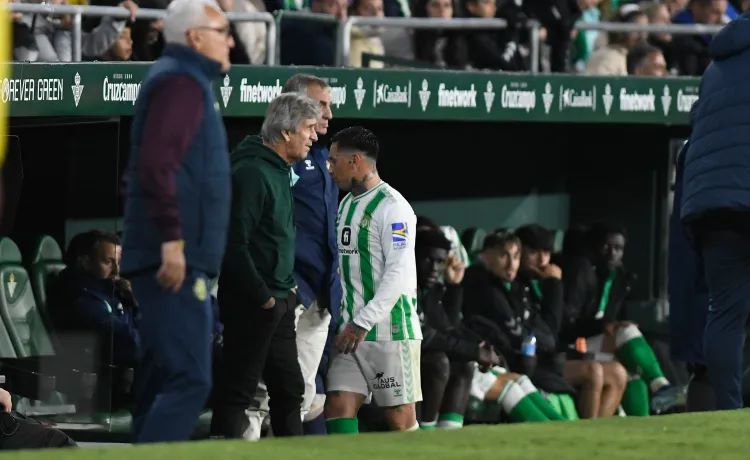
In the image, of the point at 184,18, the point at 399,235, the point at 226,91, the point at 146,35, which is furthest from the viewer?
the point at 146,35

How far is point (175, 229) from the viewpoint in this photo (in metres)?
6.84

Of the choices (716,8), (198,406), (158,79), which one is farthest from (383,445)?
(716,8)

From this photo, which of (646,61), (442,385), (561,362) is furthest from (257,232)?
(646,61)

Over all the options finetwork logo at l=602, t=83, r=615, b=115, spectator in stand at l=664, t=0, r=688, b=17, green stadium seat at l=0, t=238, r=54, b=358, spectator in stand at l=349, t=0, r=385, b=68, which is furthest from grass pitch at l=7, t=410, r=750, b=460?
spectator in stand at l=664, t=0, r=688, b=17

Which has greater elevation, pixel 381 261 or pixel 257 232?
pixel 257 232

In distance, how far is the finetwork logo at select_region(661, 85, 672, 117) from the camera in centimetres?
1291

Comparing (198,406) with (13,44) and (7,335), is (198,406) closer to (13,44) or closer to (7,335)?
(7,335)

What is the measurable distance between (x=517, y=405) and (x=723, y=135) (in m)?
3.06

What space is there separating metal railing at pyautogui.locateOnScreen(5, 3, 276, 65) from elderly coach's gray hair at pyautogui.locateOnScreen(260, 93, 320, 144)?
178 cm

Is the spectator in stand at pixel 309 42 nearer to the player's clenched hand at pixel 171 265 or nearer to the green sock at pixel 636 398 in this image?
the green sock at pixel 636 398

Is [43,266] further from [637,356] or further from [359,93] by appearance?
[637,356]

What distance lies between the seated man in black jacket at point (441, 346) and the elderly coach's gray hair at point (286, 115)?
2582mm

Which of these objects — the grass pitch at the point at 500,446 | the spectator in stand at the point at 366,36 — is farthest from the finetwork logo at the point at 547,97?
the grass pitch at the point at 500,446

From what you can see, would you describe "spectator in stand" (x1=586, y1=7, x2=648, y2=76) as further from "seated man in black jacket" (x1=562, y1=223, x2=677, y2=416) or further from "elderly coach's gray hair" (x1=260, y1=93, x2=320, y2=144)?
"elderly coach's gray hair" (x1=260, y1=93, x2=320, y2=144)
